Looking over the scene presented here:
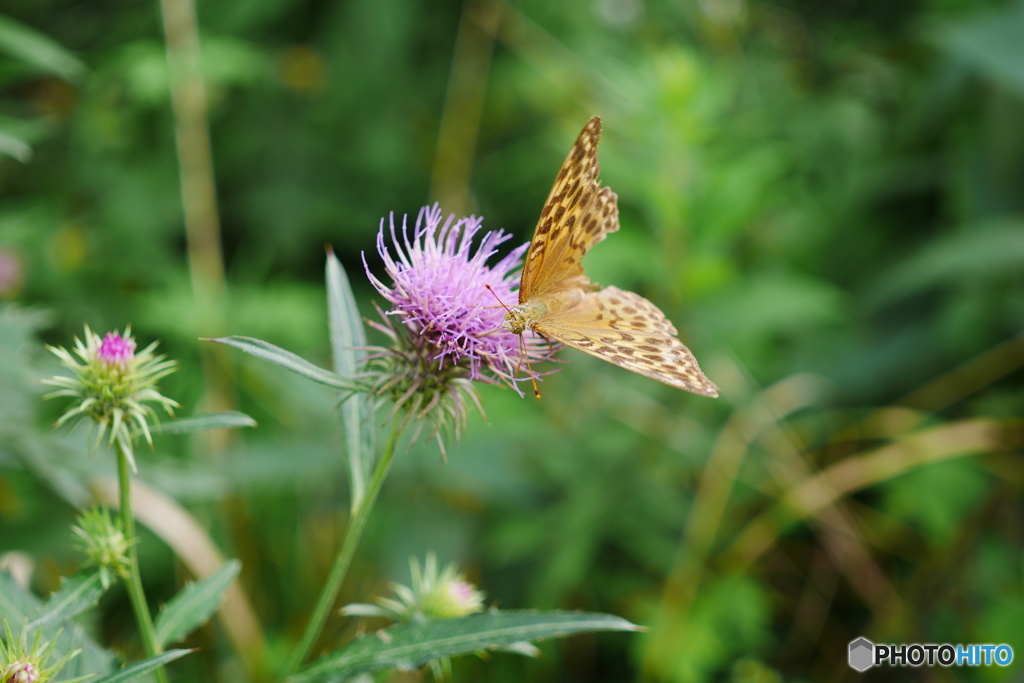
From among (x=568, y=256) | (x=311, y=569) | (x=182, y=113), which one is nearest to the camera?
(x=568, y=256)

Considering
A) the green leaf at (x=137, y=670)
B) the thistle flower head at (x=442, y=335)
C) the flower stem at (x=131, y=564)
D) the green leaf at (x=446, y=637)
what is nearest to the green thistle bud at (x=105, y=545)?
the flower stem at (x=131, y=564)

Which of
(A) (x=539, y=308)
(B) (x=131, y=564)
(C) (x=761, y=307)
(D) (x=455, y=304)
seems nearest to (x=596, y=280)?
(C) (x=761, y=307)

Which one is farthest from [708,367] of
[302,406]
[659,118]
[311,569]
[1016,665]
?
[311,569]

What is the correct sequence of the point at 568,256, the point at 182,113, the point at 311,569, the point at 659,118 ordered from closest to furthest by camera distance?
the point at 568,256 → the point at 659,118 → the point at 311,569 → the point at 182,113

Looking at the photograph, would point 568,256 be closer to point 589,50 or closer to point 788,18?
point 589,50

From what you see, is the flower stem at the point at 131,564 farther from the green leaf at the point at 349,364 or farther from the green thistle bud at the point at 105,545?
the green leaf at the point at 349,364

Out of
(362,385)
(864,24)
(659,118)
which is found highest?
(864,24)
